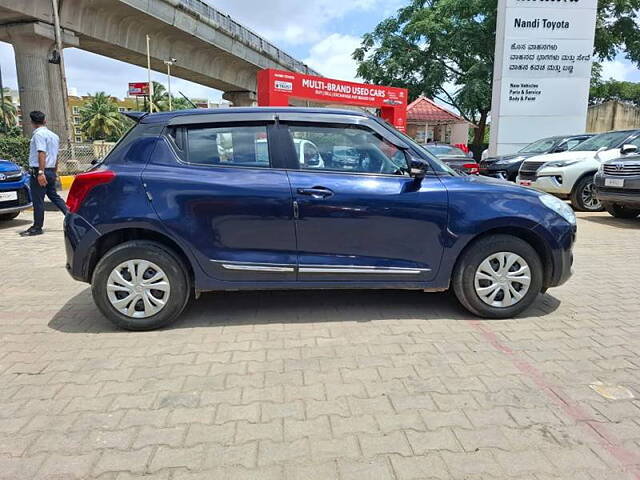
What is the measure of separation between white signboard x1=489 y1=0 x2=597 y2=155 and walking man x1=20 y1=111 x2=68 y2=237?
46.4ft

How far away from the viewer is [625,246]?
22.5 feet

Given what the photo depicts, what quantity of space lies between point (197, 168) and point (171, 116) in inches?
20.8

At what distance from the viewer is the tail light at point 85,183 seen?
3.65 m

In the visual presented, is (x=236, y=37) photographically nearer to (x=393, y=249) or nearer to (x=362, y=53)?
(x=362, y=53)

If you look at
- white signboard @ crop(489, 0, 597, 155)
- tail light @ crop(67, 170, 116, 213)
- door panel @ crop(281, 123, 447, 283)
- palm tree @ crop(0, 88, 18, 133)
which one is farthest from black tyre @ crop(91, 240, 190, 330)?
palm tree @ crop(0, 88, 18, 133)

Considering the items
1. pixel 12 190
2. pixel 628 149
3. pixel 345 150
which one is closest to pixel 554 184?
pixel 628 149

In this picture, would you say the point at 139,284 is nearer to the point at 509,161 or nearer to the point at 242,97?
the point at 509,161

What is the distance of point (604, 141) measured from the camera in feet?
34.3

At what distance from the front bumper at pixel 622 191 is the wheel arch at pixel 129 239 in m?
7.38

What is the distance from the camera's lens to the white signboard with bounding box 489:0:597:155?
16.0 meters

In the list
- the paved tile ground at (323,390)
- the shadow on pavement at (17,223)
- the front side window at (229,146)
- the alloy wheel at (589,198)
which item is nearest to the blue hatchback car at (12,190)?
the shadow on pavement at (17,223)

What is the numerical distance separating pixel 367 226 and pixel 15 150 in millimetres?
15339

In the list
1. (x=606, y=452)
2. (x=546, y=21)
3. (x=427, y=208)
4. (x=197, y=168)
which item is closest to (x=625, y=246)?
(x=427, y=208)

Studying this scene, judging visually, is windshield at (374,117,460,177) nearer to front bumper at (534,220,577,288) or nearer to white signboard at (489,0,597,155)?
front bumper at (534,220,577,288)
